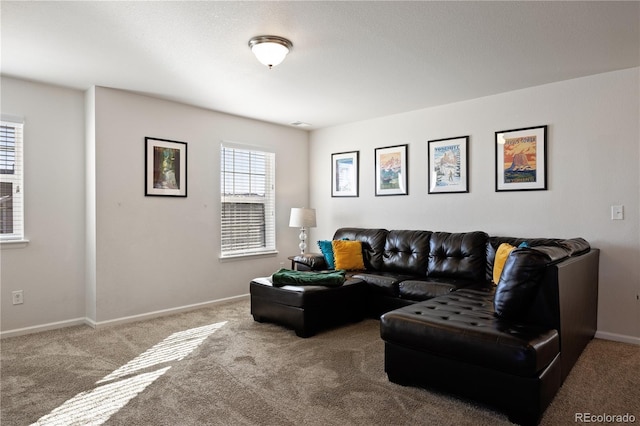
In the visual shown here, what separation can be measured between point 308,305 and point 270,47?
2.13 m

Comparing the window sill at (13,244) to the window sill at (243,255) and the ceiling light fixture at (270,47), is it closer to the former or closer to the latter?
the window sill at (243,255)

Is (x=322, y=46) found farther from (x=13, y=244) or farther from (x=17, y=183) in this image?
(x=13, y=244)

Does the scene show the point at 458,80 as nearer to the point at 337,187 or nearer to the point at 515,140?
the point at 515,140

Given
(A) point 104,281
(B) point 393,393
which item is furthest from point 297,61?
(A) point 104,281

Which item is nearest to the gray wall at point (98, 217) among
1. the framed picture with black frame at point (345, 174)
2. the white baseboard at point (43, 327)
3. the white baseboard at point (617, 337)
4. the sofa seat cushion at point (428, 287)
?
the white baseboard at point (43, 327)

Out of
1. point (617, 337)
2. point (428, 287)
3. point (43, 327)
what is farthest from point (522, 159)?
point (43, 327)

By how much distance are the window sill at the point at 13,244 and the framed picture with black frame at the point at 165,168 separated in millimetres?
1155

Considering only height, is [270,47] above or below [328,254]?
above

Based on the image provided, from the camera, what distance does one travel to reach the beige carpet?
2.22 meters

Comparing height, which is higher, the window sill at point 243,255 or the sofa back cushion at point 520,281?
the sofa back cushion at point 520,281

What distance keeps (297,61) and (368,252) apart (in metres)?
2.42

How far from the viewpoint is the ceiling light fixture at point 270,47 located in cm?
283

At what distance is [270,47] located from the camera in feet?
9.34

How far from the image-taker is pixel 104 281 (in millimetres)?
3965
